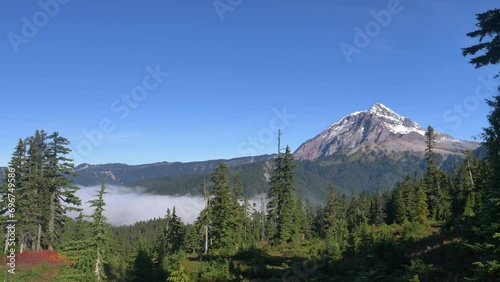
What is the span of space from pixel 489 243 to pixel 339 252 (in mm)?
19190

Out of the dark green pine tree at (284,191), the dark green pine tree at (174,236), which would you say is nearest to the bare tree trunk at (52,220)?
the dark green pine tree at (174,236)

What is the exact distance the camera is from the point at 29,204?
47594 mm

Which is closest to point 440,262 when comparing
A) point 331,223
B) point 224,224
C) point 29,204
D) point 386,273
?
point 386,273

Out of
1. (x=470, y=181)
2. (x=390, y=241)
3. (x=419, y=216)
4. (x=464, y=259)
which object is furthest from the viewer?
(x=470, y=181)

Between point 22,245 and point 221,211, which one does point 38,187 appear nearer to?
point 22,245

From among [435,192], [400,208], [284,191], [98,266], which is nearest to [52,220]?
[284,191]

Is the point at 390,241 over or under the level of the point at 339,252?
over

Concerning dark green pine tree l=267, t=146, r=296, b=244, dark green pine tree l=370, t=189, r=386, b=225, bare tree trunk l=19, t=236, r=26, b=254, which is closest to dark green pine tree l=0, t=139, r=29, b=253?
bare tree trunk l=19, t=236, r=26, b=254

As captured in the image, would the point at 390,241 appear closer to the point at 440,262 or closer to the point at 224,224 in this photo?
the point at 440,262

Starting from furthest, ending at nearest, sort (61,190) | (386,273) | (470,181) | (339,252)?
(470,181) < (61,190) < (339,252) < (386,273)

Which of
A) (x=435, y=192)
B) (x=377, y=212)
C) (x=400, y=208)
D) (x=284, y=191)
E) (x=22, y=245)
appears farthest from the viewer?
(x=377, y=212)

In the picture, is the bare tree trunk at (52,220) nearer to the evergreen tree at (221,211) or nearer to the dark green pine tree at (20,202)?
the dark green pine tree at (20,202)

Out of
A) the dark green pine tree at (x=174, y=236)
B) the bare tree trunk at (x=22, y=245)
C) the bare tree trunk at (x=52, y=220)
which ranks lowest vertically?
the dark green pine tree at (x=174, y=236)

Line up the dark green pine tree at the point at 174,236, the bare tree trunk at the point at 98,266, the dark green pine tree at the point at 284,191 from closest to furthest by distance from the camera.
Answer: the bare tree trunk at the point at 98,266, the dark green pine tree at the point at 284,191, the dark green pine tree at the point at 174,236
